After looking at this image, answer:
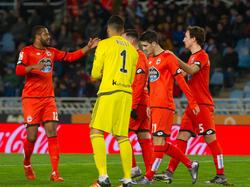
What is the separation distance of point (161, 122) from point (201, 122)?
82 centimetres

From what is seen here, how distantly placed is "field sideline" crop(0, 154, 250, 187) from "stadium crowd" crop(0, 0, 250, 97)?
22.6ft

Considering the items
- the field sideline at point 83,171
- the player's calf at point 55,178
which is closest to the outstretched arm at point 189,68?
the field sideline at point 83,171

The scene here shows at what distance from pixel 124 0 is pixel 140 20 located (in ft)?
4.75

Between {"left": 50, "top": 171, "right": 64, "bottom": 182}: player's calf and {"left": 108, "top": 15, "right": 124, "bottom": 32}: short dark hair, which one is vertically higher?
{"left": 108, "top": 15, "right": 124, "bottom": 32}: short dark hair

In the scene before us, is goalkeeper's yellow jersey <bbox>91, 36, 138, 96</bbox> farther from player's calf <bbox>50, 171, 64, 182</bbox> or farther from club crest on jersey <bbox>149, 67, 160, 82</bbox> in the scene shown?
player's calf <bbox>50, 171, 64, 182</bbox>

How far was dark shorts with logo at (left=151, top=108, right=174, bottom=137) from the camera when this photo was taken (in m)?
14.6

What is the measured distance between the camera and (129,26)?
95.9 feet

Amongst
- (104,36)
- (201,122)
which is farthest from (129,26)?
(201,122)

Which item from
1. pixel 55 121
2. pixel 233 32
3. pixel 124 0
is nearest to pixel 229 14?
pixel 233 32

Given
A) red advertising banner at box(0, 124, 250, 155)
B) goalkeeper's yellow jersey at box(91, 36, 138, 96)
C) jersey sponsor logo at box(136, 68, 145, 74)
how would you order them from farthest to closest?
1. red advertising banner at box(0, 124, 250, 155)
2. jersey sponsor logo at box(136, 68, 145, 74)
3. goalkeeper's yellow jersey at box(91, 36, 138, 96)

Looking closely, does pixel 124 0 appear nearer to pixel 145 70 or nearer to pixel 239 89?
pixel 239 89

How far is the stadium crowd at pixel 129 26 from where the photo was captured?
28469 millimetres

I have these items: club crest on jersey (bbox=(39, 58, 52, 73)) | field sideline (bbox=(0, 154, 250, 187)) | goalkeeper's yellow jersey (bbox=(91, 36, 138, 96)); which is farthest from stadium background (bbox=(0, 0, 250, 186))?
goalkeeper's yellow jersey (bbox=(91, 36, 138, 96))

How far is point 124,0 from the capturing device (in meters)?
31.3
